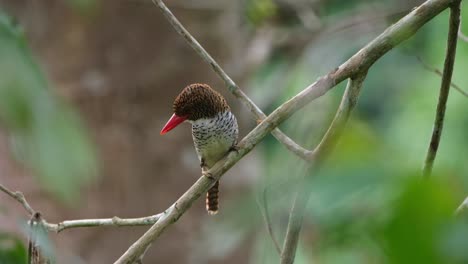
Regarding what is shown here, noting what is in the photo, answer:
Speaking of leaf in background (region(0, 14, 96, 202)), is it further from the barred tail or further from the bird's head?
the barred tail

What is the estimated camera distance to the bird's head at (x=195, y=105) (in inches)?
94.5

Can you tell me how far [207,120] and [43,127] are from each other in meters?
1.91

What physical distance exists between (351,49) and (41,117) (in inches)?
128

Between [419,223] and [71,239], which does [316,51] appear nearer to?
[71,239]

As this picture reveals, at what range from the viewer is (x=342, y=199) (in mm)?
556

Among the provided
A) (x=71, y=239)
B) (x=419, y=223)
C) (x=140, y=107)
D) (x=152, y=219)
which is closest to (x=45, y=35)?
(x=140, y=107)

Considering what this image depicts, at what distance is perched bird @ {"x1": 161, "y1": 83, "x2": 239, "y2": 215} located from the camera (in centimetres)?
239

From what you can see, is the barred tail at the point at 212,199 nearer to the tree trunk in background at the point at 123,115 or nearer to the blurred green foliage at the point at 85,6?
the tree trunk in background at the point at 123,115

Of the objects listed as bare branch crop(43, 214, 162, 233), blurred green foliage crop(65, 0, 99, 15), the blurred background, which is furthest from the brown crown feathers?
blurred green foliage crop(65, 0, 99, 15)

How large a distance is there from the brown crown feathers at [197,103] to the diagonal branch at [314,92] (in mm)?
886

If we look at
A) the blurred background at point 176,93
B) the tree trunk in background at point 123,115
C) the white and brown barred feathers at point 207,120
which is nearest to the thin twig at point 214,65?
the blurred background at point 176,93

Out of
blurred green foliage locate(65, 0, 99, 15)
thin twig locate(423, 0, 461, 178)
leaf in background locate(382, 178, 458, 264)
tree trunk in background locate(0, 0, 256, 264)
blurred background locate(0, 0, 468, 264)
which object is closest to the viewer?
leaf in background locate(382, 178, 458, 264)

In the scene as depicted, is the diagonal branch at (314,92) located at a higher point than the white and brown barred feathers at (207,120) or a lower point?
lower

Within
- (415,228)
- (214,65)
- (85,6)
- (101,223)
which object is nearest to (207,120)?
(214,65)
